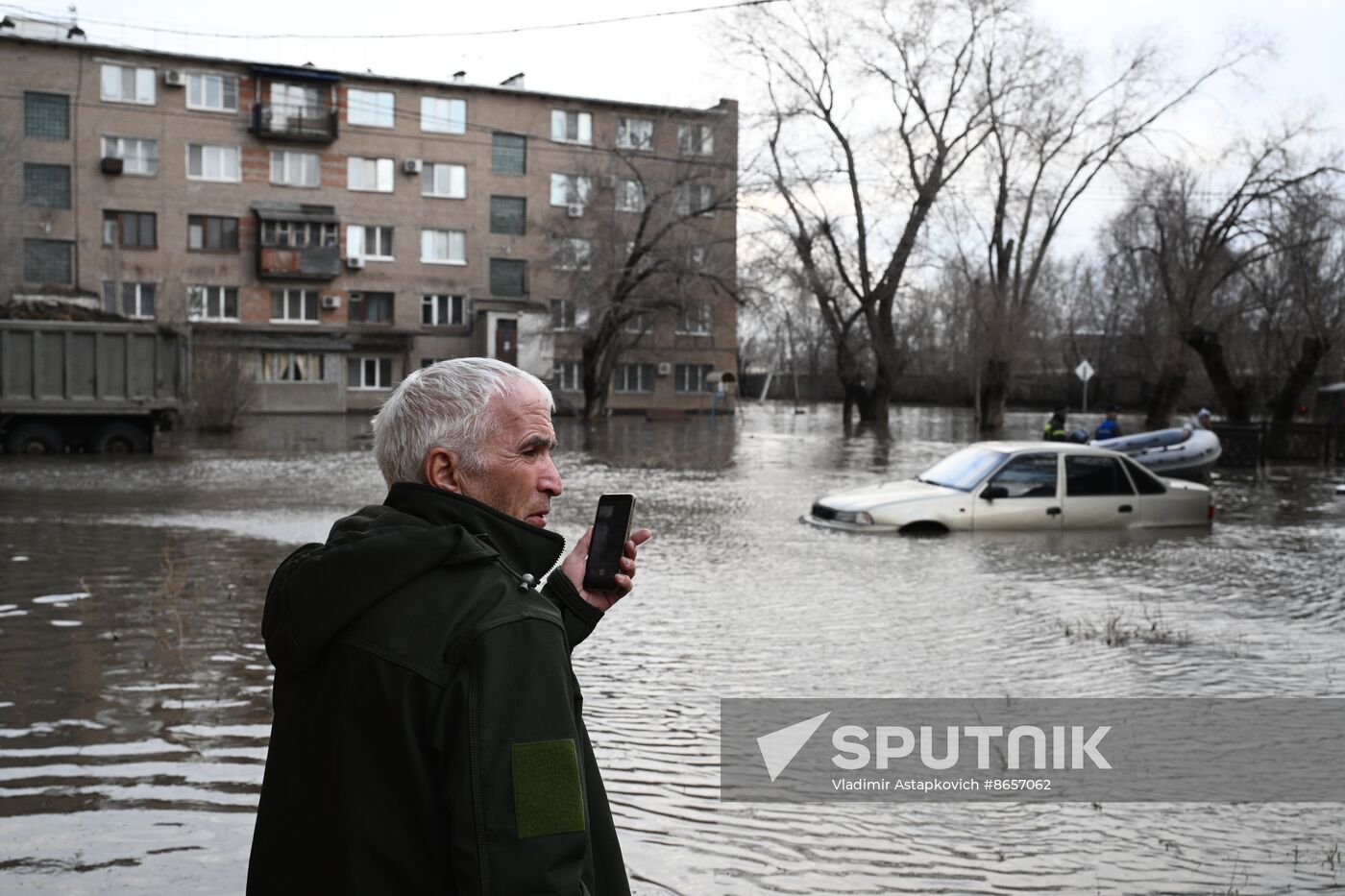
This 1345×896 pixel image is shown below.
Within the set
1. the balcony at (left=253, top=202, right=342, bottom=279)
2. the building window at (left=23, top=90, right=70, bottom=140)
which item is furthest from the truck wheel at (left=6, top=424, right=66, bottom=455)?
the building window at (left=23, top=90, right=70, bottom=140)

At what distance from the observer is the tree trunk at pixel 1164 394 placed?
4885 cm

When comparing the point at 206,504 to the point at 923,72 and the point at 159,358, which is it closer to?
the point at 159,358

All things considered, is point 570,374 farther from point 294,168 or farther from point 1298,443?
point 1298,443

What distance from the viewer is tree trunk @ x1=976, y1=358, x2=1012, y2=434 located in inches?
2032

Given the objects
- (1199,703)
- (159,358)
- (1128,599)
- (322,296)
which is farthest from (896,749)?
(322,296)

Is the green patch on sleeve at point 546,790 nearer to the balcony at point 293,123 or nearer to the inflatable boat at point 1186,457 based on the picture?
the inflatable boat at point 1186,457

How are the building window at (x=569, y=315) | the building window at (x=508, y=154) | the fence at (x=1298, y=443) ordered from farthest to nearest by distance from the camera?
the building window at (x=508, y=154)
the building window at (x=569, y=315)
the fence at (x=1298, y=443)

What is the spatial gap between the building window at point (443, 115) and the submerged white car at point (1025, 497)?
154 ft

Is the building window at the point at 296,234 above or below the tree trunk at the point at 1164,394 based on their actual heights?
above

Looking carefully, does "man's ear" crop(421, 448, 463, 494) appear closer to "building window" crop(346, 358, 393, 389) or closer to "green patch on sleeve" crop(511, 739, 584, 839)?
"green patch on sleeve" crop(511, 739, 584, 839)

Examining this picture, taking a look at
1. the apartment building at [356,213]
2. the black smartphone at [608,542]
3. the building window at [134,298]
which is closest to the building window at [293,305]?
the apartment building at [356,213]

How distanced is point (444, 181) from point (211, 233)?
1042cm

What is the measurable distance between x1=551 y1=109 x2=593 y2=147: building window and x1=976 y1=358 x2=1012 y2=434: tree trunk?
73.8 feet

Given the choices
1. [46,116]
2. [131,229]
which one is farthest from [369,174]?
[46,116]
